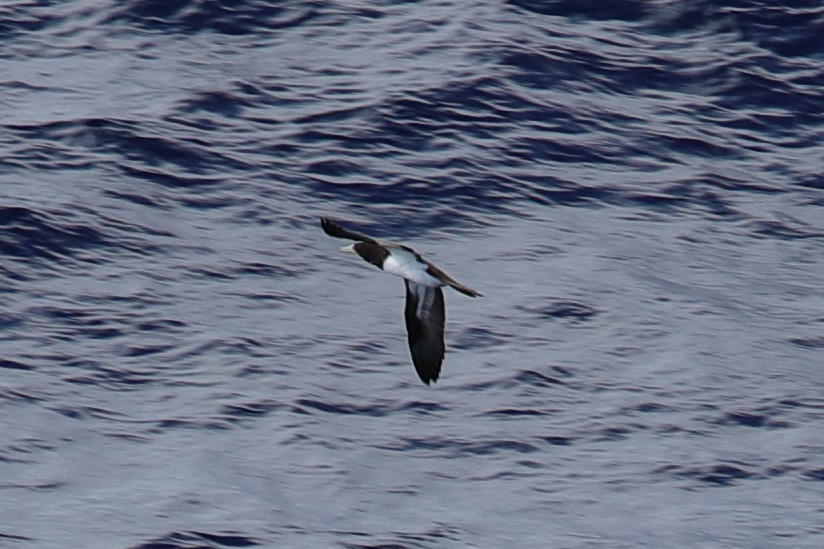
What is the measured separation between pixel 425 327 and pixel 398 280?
3.51 m

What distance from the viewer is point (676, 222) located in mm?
13641

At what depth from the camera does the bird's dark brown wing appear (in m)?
9.68

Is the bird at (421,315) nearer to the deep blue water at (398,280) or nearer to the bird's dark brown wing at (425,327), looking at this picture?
the bird's dark brown wing at (425,327)

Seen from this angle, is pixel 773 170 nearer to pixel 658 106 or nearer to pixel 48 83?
pixel 658 106

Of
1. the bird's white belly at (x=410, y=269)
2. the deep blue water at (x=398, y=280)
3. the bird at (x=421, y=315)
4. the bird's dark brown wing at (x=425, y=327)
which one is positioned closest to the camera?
the bird's white belly at (x=410, y=269)

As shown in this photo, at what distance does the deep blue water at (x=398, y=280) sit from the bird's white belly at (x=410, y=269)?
5.00 feet

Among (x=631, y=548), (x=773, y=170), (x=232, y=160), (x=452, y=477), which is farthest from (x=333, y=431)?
(x=773, y=170)

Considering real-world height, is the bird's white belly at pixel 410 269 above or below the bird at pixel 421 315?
above

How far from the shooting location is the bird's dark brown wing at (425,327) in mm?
9680

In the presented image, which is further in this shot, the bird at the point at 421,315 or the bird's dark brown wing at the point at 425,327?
the bird's dark brown wing at the point at 425,327

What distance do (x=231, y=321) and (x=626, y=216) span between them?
10.6ft

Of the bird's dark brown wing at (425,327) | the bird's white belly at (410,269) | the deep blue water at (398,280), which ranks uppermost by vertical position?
the bird's white belly at (410,269)

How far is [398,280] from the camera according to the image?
13.2 m

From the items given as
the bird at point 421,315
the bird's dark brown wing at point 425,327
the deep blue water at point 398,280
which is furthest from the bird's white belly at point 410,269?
the deep blue water at point 398,280
